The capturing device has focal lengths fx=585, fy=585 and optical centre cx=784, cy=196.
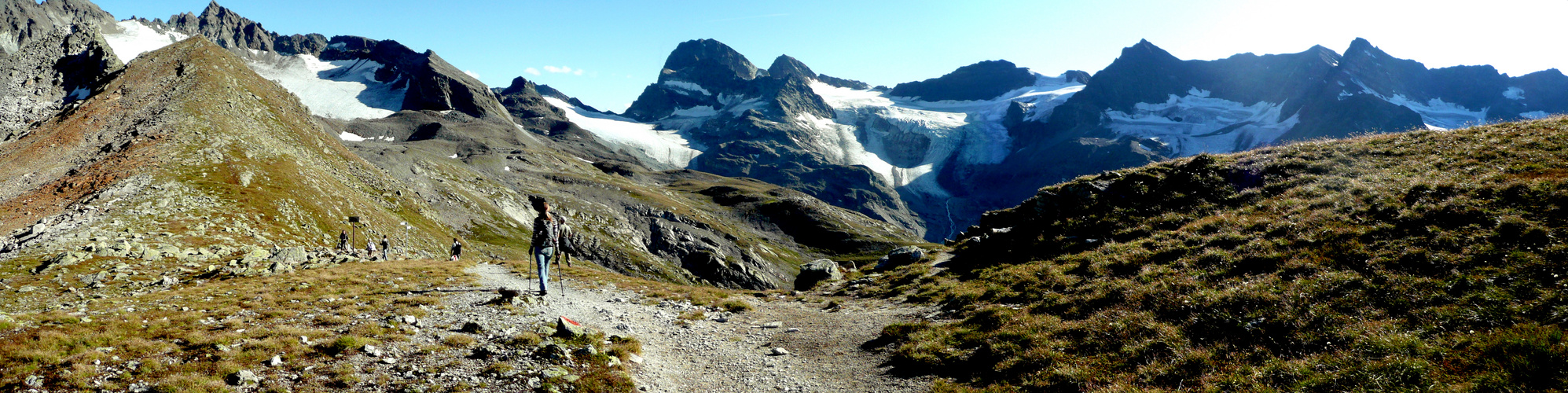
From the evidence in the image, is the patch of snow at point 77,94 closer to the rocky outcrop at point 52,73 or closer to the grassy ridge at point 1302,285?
the rocky outcrop at point 52,73

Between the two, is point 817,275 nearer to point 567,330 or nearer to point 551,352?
point 567,330

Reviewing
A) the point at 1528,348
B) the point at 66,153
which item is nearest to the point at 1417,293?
the point at 1528,348

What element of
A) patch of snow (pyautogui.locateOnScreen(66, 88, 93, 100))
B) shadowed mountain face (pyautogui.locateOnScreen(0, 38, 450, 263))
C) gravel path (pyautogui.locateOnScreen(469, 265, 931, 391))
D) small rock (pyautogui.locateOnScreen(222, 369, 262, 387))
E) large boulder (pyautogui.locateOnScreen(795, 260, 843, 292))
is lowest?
large boulder (pyautogui.locateOnScreen(795, 260, 843, 292))

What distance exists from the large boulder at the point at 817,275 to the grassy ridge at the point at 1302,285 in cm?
790

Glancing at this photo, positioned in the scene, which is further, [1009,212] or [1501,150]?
[1009,212]

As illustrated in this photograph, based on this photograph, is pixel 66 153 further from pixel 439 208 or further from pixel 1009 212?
pixel 1009 212

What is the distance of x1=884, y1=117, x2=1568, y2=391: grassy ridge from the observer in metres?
9.74

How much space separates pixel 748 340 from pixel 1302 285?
13971 mm

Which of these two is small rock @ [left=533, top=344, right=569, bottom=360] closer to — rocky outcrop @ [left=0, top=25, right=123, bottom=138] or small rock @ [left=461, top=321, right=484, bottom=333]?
small rock @ [left=461, top=321, right=484, bottom=333]

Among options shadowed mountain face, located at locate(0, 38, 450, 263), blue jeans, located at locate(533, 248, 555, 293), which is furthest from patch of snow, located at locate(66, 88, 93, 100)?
blue jeans, located at locate(533, 248, 555, 293)

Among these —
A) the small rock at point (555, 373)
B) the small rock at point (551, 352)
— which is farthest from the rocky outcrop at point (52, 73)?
the small rock at point (555, 373)

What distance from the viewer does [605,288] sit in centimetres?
2588

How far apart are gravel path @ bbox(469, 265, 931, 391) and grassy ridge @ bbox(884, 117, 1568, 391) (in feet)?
4.90

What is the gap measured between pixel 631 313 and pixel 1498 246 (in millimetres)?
22923
